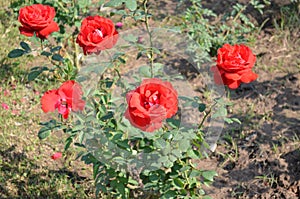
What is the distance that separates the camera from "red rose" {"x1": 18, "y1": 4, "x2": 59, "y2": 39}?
2297 mm

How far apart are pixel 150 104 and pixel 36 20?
2.71 ft

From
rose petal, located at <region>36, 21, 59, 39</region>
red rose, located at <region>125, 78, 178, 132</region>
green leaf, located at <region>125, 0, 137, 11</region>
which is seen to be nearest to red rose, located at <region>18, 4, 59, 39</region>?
rose petal, located at <region>36, 21, 59, 39</region>

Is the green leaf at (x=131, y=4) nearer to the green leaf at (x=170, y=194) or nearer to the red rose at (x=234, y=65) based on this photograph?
the red rose at (x=234, y=65)

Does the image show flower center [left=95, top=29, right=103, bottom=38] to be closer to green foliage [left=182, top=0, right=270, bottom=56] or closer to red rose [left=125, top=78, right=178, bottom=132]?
red rose [left=125, top=78, right=178, bottom=132]

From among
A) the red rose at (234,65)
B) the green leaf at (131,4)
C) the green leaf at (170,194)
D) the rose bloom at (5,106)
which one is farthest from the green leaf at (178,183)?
the rose bloom at (5,106)

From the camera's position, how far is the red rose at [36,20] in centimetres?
230

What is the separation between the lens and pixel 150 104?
5.80 feet

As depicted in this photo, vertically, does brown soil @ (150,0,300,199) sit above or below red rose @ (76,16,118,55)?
below

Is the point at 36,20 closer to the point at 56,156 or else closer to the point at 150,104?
the point at 150,104

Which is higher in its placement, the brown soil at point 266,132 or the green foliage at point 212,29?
the green foliage at point 212,29

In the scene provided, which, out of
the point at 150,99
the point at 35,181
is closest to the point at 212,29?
the point at 35,181

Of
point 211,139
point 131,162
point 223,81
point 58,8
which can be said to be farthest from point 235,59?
point 58,8

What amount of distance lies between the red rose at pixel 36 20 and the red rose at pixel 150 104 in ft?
2.41

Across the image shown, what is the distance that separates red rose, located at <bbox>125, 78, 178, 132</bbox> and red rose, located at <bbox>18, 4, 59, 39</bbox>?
2.41 ft
